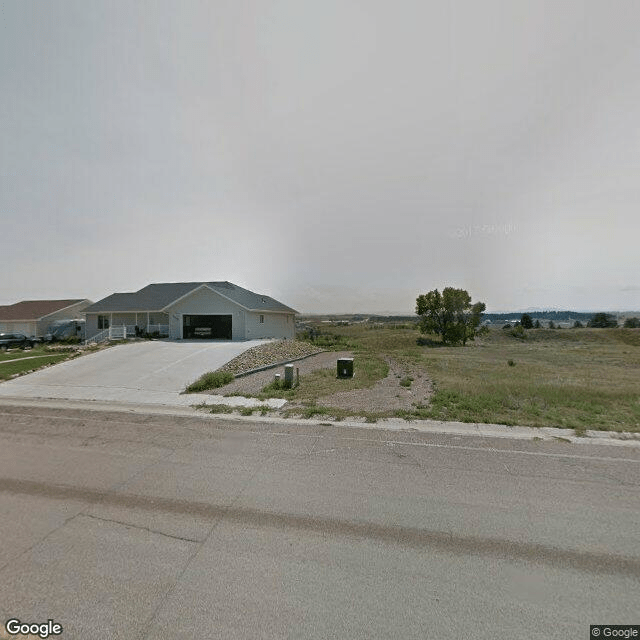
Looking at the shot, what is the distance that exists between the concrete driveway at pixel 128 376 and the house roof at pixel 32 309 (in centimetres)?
Answer: 2303

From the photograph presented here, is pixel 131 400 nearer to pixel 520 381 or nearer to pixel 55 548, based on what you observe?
pixel 55 548

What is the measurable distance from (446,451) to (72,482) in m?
6.00

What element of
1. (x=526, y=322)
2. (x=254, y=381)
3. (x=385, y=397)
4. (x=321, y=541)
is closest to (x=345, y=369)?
(x=385, y=397)

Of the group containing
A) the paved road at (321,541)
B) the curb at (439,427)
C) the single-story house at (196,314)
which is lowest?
the curb at (439,427)

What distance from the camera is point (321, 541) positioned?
133 inches

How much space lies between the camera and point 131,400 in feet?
33.9

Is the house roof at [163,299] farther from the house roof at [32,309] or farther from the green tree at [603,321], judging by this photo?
the green tree at [603,321]

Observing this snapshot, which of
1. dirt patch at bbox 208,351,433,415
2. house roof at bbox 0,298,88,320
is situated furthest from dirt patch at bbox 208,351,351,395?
house roof at bbox 0,298,88,320

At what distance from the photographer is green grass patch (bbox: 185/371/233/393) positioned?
1162 centimetres

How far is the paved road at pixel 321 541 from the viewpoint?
2.50 m

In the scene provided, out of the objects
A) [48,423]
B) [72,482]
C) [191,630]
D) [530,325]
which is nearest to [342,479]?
[191,630]

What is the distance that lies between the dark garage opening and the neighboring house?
547 inches

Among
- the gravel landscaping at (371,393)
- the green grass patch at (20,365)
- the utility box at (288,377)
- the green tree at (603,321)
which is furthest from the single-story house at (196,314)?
the green tree at (603,321)

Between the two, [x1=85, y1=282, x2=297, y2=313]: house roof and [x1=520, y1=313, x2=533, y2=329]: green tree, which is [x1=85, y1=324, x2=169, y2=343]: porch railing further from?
[x1=520, y1=313, x2=533, y2=329]: green tree
